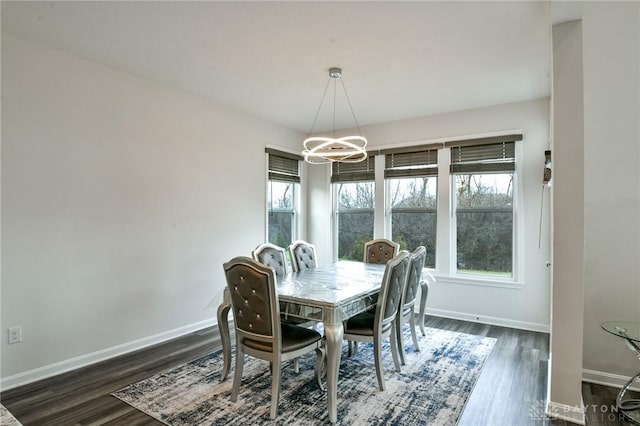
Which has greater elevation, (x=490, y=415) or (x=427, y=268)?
(x=427, y=268)

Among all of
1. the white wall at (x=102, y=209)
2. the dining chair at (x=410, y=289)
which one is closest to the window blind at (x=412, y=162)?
the dining chair at (x=410, y=289)

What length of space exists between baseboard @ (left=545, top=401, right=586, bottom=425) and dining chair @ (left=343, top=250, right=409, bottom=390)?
1105 millimetres

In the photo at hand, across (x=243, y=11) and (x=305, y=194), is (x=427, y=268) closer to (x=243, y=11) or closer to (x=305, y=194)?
(x=305, y=194)

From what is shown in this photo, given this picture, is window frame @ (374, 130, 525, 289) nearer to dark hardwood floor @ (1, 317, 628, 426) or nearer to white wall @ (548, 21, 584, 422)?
dark hardwood floor @ (1, 317, 628, 426)

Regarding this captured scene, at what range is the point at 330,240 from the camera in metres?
5.84

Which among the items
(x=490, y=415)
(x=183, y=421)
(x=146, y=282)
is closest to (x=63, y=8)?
(x=146, y=282)

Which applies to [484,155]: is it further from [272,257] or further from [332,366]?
[332,366]

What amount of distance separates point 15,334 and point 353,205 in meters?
4.24

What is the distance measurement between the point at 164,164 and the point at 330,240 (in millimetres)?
2841

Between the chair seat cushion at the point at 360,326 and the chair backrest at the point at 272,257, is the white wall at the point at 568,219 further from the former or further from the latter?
the chair backrest at the point at 272,257

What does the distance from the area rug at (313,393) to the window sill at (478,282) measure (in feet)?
4.12

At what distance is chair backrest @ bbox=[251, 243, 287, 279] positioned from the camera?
3504mm

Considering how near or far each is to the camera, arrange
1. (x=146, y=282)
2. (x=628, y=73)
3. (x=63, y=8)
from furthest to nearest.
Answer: (x=146, y=282)
(x=628, y=73)
(x=63, y=8)

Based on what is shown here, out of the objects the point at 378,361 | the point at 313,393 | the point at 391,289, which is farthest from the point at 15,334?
the point at 391,289
